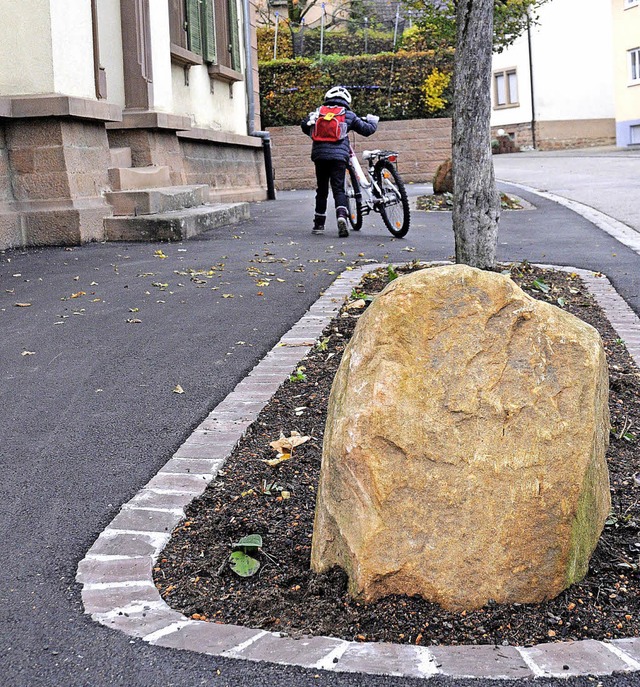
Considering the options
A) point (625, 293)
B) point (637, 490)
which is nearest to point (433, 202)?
point (625, 293)

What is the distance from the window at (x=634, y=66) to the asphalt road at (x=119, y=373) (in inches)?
1334

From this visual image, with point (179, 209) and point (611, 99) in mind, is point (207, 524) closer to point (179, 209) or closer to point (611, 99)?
point (179, 209)

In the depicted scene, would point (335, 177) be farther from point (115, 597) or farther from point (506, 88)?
point (506, 88)

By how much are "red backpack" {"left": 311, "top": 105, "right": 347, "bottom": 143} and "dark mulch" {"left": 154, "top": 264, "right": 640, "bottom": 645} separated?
7.64 metres

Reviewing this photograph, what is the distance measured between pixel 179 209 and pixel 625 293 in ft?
23.0

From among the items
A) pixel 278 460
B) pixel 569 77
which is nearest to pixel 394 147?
pixel 278 460

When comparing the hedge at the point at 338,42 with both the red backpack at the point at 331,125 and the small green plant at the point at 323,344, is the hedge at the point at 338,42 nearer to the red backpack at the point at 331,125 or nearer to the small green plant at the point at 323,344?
the red backpack at the point at 331,125

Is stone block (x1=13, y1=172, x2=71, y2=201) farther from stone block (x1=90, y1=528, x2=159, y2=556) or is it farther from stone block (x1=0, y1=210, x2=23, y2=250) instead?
stone block (x1=90, y1=528, x2=159, y2=556)

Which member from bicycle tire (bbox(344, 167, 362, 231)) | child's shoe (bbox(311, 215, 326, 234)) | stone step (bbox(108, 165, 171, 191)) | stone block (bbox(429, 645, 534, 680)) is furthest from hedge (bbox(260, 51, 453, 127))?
stone block (bbox(429, 645, 534, 680))

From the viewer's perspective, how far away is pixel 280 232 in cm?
1245

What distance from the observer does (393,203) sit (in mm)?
11289

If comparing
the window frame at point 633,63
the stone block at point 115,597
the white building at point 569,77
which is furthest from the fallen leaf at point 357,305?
the white building at point 569,77

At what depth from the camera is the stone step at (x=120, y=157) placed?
485 inches

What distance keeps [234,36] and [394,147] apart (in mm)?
7159
